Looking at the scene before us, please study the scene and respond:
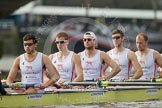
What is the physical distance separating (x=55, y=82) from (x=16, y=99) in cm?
116

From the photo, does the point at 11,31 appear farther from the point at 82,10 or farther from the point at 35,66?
the point at 35,66

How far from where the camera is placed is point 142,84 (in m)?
13.6

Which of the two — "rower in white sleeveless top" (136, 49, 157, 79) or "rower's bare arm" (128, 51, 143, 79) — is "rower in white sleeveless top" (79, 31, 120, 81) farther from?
"rower in white sleeveless top" (136, 49, 157, 79)

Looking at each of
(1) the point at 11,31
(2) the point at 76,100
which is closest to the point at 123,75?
(2) the point at 76,100

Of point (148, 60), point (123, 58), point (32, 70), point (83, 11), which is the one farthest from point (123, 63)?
point (83, 11)

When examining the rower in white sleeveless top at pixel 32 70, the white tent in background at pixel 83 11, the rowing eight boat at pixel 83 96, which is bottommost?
the rowing eight boat at pixel 83 96

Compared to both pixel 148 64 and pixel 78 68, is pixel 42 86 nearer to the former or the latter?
pixel 78 68

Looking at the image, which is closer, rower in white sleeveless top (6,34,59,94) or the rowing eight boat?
the rowing eight boat

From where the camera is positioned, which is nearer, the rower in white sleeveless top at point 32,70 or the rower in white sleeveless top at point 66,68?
the rower in white sleeveless top at point 32,70

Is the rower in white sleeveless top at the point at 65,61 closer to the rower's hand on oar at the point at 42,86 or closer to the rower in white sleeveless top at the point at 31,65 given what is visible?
the rower in white sleeveless top at the point at 31,65

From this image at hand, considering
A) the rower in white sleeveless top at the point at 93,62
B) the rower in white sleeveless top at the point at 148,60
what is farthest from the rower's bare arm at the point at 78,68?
the rower in white sleeveless top at the point at 148,60

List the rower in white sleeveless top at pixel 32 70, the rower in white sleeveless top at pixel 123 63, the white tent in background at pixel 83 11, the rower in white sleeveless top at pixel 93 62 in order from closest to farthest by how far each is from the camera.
A: the rower in white sleeveless top at pixel 32 70 < the rower in white sleeveless top at pixel 93 62 < the rower in white sleeveless top at pixel 123 63 < the white tent in background at pixel 83 11

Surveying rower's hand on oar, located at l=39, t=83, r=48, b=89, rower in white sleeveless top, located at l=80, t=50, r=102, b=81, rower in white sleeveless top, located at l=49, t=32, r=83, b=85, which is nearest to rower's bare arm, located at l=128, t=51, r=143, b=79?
rower in white sleeveless top, located at l=80, t=50, r=102, b=81

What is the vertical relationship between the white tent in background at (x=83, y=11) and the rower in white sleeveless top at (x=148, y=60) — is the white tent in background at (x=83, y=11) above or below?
above
